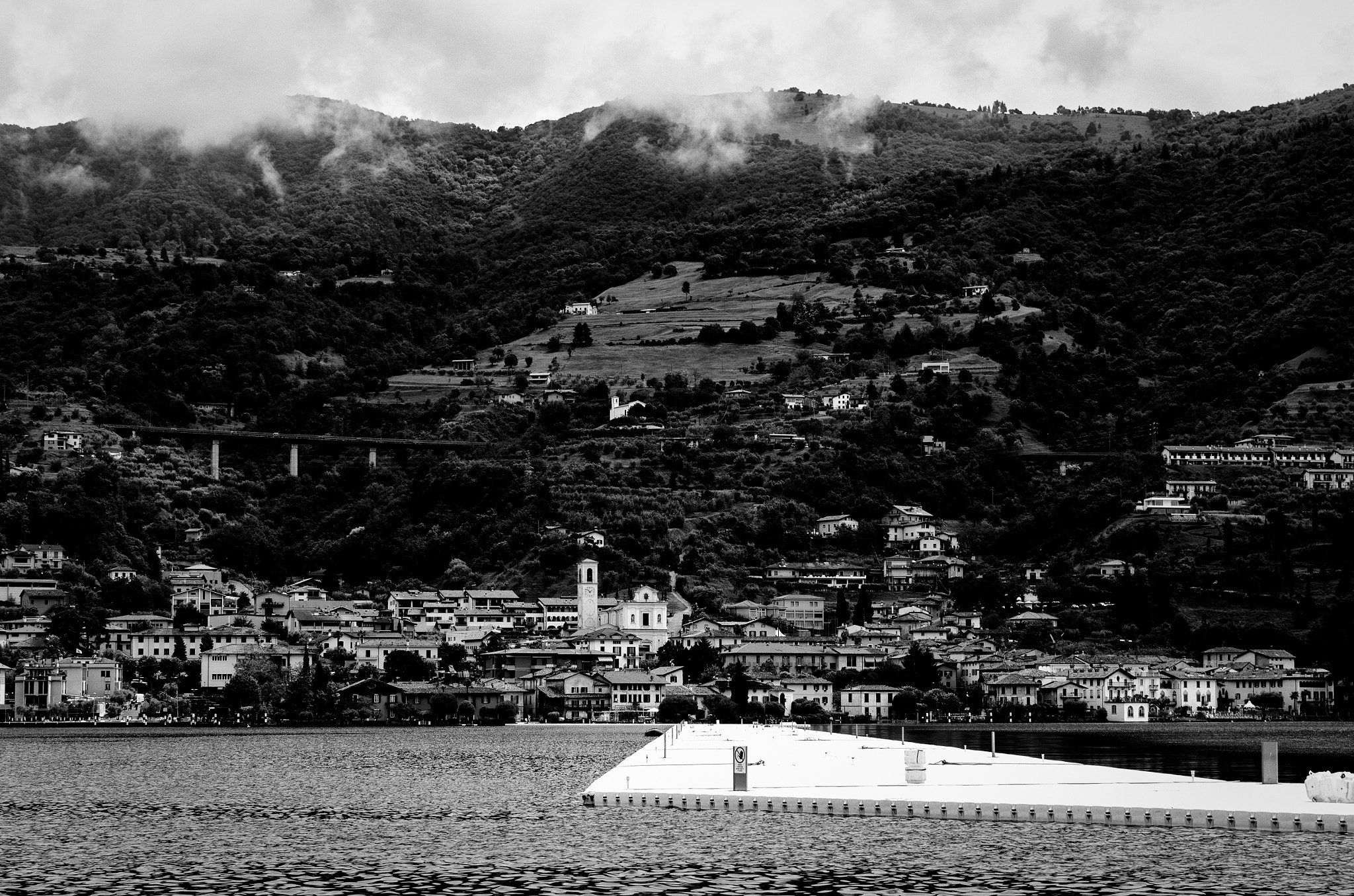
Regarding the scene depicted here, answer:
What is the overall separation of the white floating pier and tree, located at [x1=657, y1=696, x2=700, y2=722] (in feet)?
153

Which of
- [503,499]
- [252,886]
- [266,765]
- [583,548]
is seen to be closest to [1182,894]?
[252,886]

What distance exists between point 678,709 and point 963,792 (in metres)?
A: 66.0

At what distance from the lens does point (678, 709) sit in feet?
380

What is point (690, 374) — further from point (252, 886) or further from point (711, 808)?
point (252, 886)

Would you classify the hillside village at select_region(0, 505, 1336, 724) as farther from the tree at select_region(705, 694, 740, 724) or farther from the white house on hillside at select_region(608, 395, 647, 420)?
the white house on hillside at select_region(608, 395, 647, 420)

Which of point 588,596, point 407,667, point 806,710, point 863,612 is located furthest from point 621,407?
point 806,710

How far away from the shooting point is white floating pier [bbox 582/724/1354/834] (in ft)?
146

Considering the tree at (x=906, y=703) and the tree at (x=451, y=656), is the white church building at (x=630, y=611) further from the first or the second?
the tree at (x=906, y=703)

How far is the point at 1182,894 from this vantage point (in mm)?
35625

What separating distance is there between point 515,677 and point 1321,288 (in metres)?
90.7

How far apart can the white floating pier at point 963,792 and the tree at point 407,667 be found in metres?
59.2

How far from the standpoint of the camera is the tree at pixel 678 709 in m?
115

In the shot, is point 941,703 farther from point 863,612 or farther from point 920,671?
point 863,612

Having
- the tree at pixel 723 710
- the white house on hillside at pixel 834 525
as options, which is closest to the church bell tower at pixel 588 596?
the white house on hillside at pixel 834 525
